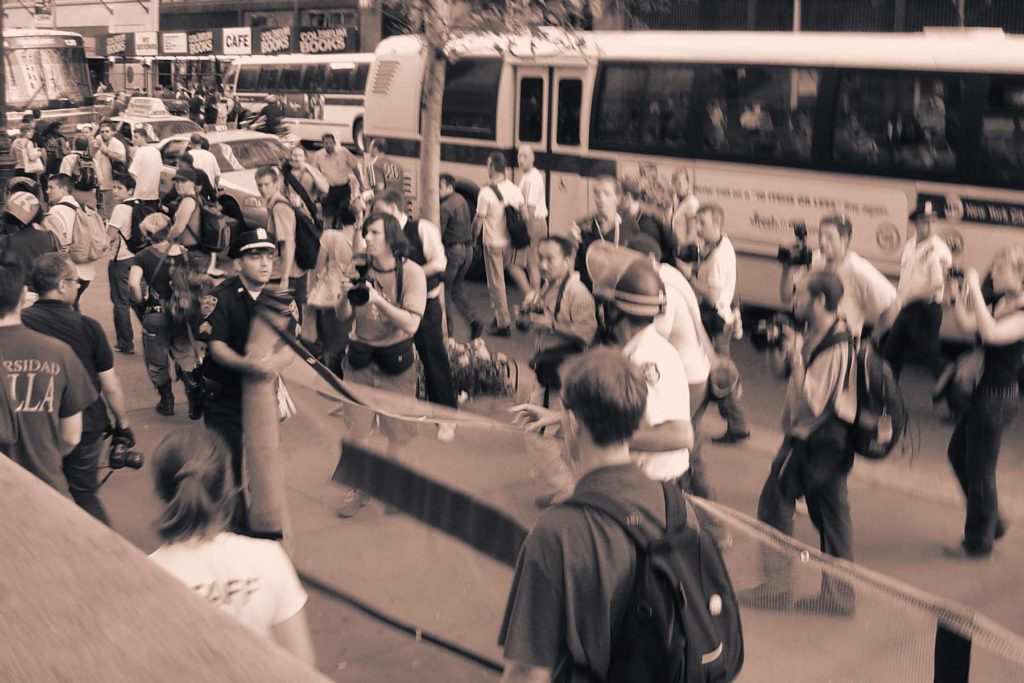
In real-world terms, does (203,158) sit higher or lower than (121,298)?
higher

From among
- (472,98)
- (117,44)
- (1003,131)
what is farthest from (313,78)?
(117,44)

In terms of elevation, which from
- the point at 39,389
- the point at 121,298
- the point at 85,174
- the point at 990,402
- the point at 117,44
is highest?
the point at 117,44

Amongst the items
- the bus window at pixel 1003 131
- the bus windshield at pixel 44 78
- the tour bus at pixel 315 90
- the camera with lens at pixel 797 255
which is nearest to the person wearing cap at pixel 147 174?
the camera with lens at pixel 797 255

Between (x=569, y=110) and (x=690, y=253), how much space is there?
24.1 ft

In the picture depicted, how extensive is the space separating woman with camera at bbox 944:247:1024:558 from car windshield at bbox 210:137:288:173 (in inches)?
619

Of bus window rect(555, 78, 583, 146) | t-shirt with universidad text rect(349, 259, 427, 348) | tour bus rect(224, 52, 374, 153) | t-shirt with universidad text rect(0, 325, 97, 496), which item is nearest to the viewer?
t-shirt with universidad text rect(0, 325, 97, 496)

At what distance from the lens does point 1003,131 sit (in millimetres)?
12469

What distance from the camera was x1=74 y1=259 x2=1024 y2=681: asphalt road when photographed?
19.3ft

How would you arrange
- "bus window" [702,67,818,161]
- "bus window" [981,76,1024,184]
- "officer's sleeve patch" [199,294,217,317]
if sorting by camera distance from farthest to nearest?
"bus window" [702,67,818,161] < "bus window" [981,76,1024,184] < "officer's sleeve patch" [199,294,217,317]

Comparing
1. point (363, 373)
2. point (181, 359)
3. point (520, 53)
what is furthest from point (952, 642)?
point (520, 53)

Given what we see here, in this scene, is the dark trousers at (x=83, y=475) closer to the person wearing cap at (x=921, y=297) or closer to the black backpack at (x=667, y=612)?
the black backpack at (x=667, y=612)

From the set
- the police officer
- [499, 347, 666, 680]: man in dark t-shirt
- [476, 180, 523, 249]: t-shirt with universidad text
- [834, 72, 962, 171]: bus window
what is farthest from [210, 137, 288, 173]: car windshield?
[499, 347, 666, 680]: man in dark t-shirt

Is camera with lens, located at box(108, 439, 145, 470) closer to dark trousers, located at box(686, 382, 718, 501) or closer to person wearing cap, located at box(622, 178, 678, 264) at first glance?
dark trousers, located at box(686, 382, 718, 501)

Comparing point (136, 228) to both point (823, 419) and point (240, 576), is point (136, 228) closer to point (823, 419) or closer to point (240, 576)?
point (823, 419)
